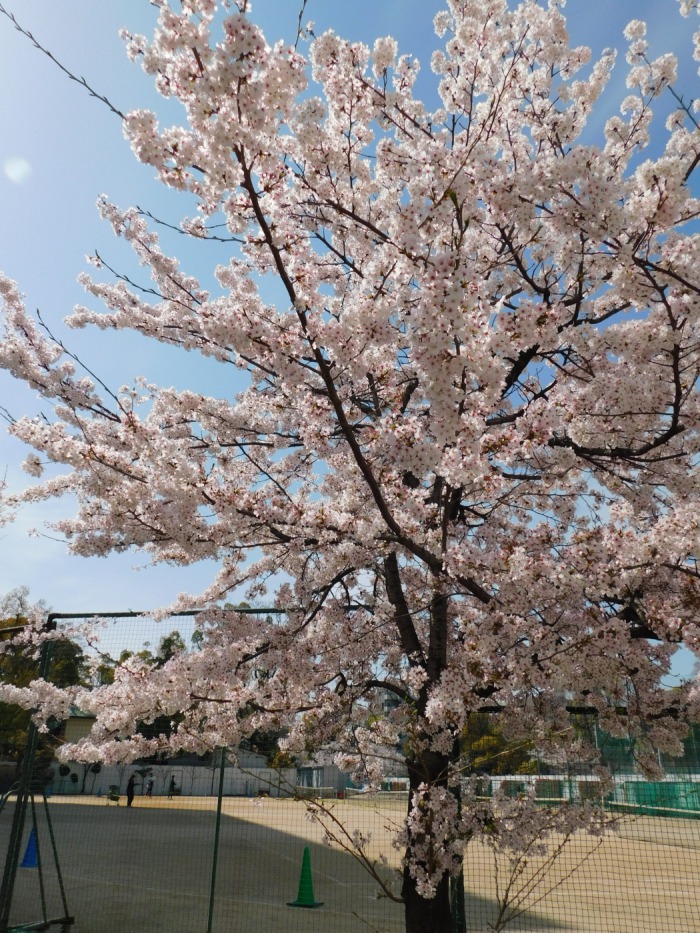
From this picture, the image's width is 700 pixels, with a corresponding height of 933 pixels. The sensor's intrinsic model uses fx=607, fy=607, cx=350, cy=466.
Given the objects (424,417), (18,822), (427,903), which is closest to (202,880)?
(18,822)

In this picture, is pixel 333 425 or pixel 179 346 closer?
pixel 333 425

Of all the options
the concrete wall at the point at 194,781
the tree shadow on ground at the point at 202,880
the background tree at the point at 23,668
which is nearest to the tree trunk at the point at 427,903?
the tree shadow on ground at the point at 202,880

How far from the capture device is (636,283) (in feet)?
10.6

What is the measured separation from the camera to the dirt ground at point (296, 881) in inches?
227

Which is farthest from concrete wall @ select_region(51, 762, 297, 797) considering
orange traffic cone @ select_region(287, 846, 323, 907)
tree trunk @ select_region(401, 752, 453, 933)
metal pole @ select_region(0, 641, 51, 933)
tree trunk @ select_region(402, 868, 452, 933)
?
orange traffic cone @ select_region(287, 846, 323, 907)

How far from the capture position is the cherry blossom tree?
2924 millimetres

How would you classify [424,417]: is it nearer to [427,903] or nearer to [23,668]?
[427,903]

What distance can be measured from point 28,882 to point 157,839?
3651 millimetres

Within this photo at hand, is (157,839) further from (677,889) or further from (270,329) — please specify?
(270,329)

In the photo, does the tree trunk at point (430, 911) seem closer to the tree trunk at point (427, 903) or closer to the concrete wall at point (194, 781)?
the tree trunk at point (427, 903)

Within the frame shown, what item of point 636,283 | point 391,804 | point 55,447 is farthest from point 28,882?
point 636,283

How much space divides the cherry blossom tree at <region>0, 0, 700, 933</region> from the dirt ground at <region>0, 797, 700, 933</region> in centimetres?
114

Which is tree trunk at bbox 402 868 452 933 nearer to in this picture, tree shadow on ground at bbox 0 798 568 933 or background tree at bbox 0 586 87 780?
tree shadow on ground at bbox 0 798 568 933

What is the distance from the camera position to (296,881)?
873cm
